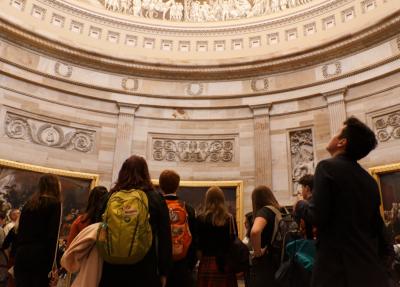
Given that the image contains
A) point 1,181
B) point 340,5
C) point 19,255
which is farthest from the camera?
point 340,5

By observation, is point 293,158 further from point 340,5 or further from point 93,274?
point 93,274

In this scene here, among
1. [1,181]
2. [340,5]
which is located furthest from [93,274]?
[340,5]

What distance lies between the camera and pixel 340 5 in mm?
14438

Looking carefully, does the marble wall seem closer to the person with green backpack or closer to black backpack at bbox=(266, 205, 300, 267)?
black backpack at bbox=(266, 205, 300, 267)

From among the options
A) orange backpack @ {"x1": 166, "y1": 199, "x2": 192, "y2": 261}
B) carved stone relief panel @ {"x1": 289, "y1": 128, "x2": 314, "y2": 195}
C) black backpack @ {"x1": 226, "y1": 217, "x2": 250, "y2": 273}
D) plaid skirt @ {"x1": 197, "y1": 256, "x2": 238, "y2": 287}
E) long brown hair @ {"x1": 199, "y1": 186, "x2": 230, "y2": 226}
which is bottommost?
plaid skirt @ {"x1": 197, "y1": 256, "x2": 238, "y2": 287}

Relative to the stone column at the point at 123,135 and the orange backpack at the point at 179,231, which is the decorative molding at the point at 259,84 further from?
the orange backpack at the point at 179,231

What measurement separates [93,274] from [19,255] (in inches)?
76.7

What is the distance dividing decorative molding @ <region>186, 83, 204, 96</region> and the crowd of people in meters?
10.9

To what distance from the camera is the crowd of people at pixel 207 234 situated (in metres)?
2.60

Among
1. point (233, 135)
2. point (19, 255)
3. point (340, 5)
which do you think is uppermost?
point (340, 5)

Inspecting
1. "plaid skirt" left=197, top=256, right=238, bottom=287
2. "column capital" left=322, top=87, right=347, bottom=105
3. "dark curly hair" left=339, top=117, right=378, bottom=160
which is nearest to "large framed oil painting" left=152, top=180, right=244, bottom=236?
"column capital" left=322, top=87, right=347, bottom=105

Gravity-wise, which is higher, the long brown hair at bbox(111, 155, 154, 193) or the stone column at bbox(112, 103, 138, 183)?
the stone column at bbox(112, 103, 138, 183)

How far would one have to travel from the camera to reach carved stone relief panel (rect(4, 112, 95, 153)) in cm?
1289

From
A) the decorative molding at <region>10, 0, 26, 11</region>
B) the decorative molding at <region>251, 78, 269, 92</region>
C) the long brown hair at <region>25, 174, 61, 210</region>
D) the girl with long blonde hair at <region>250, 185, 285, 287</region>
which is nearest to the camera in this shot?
the girl with long blonde hair at <region>250, 185, 285, 287</region>
